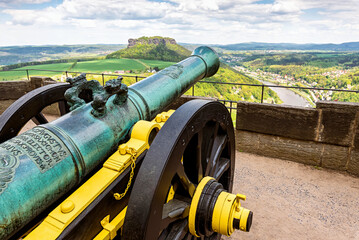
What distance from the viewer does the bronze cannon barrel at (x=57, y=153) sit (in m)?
1.30

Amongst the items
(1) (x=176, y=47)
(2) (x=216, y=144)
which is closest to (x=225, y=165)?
(2) (x=216, y=144)

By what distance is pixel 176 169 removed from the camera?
1.66 m

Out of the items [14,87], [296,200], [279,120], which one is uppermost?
[14,87]

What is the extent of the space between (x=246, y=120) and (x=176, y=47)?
2117 centimetres

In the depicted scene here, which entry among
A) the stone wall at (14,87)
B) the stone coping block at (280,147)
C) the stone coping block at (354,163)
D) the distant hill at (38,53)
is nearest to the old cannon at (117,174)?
the stone coping block at (280,147)

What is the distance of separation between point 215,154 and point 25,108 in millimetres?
1840

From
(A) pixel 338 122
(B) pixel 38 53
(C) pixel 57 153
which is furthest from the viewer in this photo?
(B) pixel 38 53

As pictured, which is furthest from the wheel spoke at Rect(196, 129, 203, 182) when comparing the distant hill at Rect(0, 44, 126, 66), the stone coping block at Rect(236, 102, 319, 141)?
the distant hill at Rect(0, 44, 126, 66)

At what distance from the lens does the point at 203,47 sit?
11.7 feet

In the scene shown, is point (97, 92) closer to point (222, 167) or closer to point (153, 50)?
point (222, 167)

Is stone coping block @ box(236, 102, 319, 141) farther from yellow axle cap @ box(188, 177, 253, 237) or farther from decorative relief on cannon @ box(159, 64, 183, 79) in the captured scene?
yellow axle cap @ box(188, 177, 253, 237)

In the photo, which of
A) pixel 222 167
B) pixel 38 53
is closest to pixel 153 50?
pixel 222 167

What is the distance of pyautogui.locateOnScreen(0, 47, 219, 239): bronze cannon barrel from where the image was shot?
1301 millimetres

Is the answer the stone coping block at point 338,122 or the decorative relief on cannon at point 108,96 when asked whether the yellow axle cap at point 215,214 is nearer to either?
the decorative relief on cannon at point 108,96
